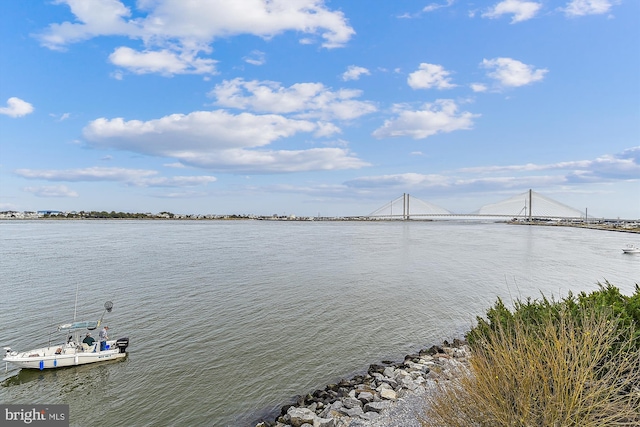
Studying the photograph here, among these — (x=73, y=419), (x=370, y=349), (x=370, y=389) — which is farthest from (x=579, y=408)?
(x=73, y=419)

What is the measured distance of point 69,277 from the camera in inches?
1041

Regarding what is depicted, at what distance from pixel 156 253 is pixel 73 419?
34915 mm

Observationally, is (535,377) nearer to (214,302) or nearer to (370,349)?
(370,349)

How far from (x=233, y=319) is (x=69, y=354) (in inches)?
251

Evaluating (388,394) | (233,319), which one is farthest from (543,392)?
(233,319)

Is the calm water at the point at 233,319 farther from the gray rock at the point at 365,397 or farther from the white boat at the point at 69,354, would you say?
the gray rock at the point at 365,397

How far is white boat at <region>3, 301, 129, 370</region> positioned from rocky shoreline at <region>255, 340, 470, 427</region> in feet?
23.8

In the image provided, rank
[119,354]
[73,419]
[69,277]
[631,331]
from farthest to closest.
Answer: [69,277] < [119,354] < [73,419] < [631,331]

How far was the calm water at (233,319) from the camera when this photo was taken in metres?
10.4

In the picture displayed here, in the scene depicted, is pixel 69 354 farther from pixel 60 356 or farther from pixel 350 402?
pixel 350 402

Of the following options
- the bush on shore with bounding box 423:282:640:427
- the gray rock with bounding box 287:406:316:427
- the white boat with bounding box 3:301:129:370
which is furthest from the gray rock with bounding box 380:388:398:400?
the white boat with bounding box 3:301:129:370

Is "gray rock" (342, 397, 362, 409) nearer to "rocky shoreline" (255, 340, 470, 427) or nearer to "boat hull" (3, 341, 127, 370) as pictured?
"rocky shoreline" (255, 340, 470, 427)

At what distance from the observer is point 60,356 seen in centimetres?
1202

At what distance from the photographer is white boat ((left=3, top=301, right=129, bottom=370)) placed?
11.7 meters
